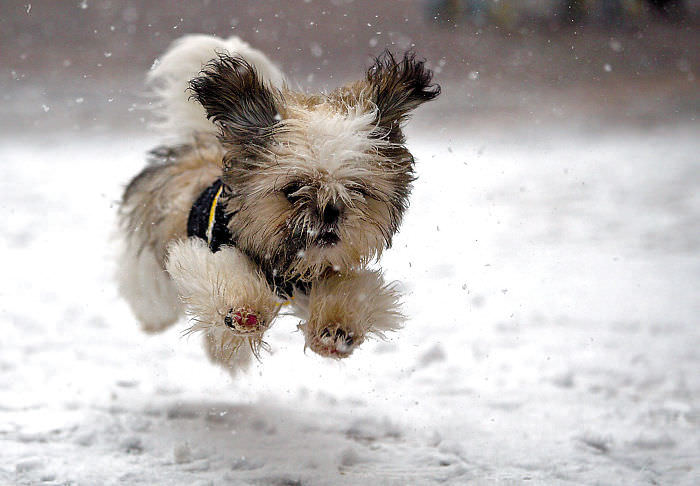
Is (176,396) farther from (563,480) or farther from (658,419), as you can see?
(658,419)

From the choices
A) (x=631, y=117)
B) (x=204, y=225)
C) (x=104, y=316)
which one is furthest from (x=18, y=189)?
(x=631, y=117)

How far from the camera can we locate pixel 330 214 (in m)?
3.07

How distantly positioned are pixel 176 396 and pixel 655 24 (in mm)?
11221

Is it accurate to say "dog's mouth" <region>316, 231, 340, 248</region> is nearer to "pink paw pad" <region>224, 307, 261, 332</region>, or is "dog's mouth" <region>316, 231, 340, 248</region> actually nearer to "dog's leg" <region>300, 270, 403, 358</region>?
"dog's leg" <region>300, 270, 403, 358</region>

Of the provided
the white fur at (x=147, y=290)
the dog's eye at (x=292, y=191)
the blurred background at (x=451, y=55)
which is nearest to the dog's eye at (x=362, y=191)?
the dog's eye at (x=292, y=191)

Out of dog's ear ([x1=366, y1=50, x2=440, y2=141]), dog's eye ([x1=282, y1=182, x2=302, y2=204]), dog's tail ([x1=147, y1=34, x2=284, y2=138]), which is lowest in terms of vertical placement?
dog's eye ([x1=282, y1=182, x2=302, y2=204])

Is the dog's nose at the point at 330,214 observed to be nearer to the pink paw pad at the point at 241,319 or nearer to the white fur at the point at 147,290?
the pink paw pad at the point at 241,319

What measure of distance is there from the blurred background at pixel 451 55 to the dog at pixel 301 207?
3.29 m

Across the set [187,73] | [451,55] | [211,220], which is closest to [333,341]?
[211,220]

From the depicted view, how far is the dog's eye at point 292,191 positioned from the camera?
10.0 feet

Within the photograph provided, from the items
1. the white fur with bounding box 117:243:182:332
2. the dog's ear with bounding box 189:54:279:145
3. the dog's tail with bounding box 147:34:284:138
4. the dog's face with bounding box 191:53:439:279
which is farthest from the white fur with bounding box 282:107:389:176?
the white fur with bounding box 117:243:182:332

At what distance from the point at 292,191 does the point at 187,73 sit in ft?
5.31

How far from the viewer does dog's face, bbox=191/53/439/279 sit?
3068 mm

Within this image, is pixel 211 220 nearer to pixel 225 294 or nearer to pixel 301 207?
pixel 225 294
